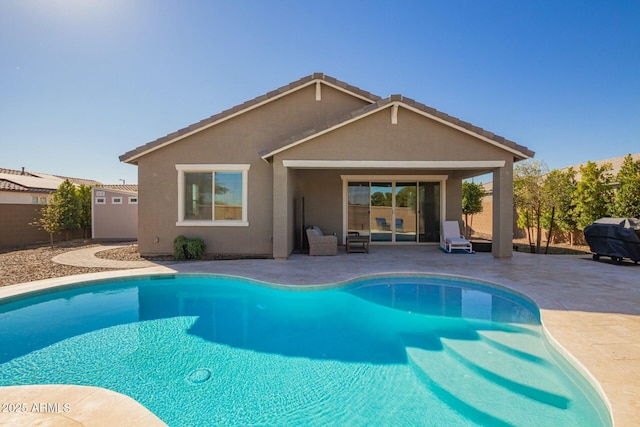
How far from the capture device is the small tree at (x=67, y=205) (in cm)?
1694

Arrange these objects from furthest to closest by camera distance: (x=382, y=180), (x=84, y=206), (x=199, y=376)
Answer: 1. (x=84, y=206)
2. (x=382, y=180)
3. (x=199, y=376)

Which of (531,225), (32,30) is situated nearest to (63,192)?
(32,30)

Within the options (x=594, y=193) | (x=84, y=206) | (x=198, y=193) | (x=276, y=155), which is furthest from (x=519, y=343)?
(x=84, y=206)

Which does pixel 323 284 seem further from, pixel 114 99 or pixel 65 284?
pixel 114 99

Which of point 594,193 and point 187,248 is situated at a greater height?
point 594,193

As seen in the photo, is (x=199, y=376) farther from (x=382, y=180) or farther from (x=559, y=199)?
(x=559, y=199)

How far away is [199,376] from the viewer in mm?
4309

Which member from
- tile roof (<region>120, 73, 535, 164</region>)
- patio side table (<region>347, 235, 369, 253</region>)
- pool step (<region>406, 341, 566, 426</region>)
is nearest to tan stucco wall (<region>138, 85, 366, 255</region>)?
tile roof (<region>120, 73, 535, 164</region>)

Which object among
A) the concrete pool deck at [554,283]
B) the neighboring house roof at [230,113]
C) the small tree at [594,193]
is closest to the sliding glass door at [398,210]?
the concrete pool deck at [554,283]

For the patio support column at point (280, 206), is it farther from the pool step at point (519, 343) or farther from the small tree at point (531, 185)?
the small tree at point (531, 185)

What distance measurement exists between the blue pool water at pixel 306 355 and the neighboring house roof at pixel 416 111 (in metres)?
5.38

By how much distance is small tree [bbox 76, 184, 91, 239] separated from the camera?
18.1 metres

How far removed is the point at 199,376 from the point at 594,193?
58.0 feet

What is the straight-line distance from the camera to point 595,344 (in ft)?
14.6
